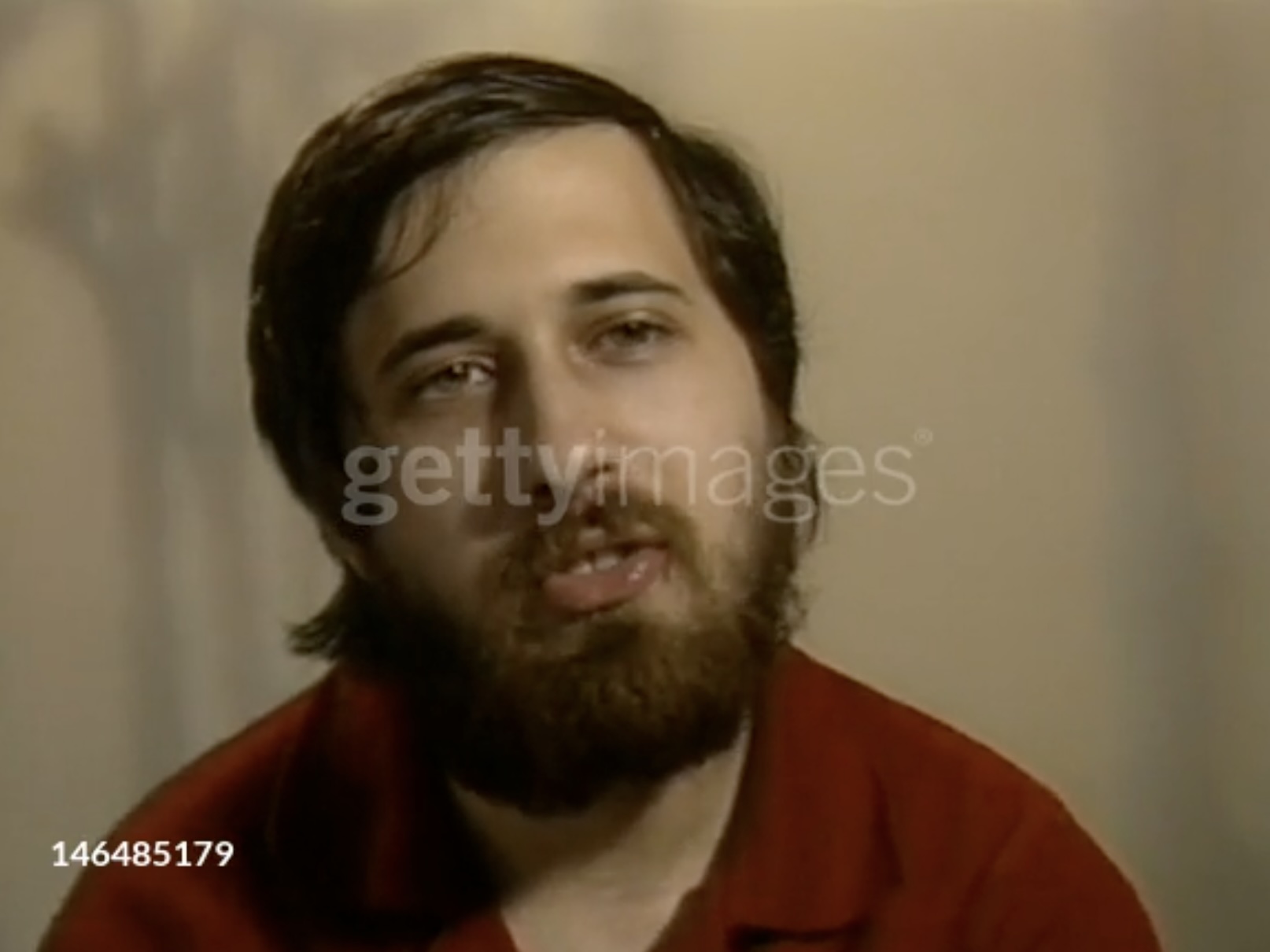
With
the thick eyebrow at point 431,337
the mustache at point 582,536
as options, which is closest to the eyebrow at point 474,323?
the thick eyebrow at point 431,337

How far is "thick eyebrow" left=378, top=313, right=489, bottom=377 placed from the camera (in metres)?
0.87

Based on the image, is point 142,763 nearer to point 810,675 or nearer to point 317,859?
point 317,859

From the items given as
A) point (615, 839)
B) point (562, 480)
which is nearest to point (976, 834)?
point (615, 839)

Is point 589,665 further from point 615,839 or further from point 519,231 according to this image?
point 519,231

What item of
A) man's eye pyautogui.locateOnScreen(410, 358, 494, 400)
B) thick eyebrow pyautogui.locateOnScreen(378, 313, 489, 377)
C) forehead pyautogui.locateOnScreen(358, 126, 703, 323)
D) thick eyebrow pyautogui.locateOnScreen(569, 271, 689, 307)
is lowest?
man's eye pyautogui.locateOnScreen(410, 358, 494, 400)

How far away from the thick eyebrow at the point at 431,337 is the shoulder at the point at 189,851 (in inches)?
7.2

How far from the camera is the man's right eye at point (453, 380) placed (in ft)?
2.85

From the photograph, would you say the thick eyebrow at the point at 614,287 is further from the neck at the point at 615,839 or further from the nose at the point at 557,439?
the neck at the point at 615,839

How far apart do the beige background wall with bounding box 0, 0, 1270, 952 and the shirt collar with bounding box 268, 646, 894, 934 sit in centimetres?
4

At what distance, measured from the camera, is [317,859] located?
0.90 m

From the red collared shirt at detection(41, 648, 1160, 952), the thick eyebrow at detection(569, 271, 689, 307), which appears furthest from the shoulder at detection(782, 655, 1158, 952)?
the thick eyebrow at detection(569, 271, 689, 307)

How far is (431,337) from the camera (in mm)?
872

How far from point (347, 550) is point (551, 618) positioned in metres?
0.12

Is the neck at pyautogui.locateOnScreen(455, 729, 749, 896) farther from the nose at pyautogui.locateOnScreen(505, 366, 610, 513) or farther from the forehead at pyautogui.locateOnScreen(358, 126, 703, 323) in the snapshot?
the forehead at pyautogui.locateOnScreen(358, 126, 703, 323)
